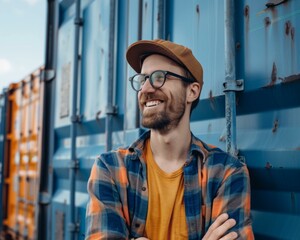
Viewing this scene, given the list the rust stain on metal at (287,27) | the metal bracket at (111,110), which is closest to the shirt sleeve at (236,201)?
the rust stain on metal at (287,27)

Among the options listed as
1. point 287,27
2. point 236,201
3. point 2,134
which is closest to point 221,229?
point 236,201

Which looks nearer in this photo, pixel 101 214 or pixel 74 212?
pixel 101 214

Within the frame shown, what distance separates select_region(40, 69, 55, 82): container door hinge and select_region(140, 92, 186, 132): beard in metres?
2.56

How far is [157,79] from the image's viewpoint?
1893 mm

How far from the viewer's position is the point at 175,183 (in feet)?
6.13

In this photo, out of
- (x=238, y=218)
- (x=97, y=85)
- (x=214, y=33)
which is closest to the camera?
(x=238, y=218)

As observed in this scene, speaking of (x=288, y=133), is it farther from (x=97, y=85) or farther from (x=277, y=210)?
(x=97, y=85)

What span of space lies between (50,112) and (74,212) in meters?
1.17

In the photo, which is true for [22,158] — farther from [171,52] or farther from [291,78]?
[291,78]

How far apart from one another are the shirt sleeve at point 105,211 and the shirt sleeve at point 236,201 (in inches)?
14.8

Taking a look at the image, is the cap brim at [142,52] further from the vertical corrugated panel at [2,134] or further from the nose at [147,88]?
the vertical corrugated panel at [2,134]

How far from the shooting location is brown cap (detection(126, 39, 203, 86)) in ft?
6.18

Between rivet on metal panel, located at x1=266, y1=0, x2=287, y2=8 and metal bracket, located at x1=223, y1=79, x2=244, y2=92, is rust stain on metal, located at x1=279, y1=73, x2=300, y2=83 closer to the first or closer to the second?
metal bracket, located at x1=223, y1=79, x2=244, y2=92

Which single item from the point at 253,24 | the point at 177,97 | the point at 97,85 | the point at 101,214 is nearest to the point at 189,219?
the point at 101,214
